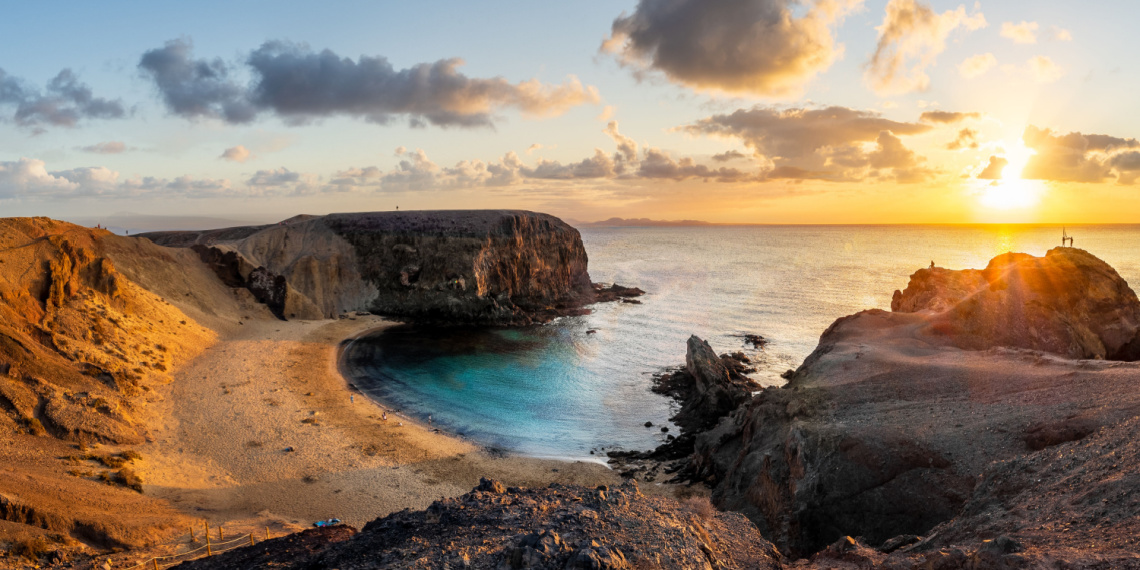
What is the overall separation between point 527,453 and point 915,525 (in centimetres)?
1952

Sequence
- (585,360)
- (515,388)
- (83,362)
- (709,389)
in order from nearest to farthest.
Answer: (83,362) → (709,389) → (515,388) → (585,360)

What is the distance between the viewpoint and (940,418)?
17922mm

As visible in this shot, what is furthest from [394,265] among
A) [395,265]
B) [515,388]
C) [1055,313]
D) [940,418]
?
[1055,313]

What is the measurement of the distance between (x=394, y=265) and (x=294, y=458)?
138 ft

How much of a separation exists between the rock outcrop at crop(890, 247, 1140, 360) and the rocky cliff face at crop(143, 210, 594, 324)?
4430cm

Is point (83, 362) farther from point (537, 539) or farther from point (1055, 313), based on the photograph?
point (1055, 313)

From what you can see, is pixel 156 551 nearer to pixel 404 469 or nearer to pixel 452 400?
pixel 404 469

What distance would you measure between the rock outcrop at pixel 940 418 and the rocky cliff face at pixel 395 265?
43.0 metres

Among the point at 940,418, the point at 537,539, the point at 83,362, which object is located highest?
the point at 537,539

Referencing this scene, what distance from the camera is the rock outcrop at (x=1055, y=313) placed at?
26.5 m

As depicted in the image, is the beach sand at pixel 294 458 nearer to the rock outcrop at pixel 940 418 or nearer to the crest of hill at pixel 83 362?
the crest of hill at pixel 83 362

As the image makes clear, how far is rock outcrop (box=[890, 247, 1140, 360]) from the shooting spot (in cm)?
2650

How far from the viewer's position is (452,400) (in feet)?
125

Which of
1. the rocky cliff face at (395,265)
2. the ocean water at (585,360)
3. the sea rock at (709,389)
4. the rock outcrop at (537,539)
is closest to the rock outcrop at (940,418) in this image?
the rock outcrop at (537,539)
